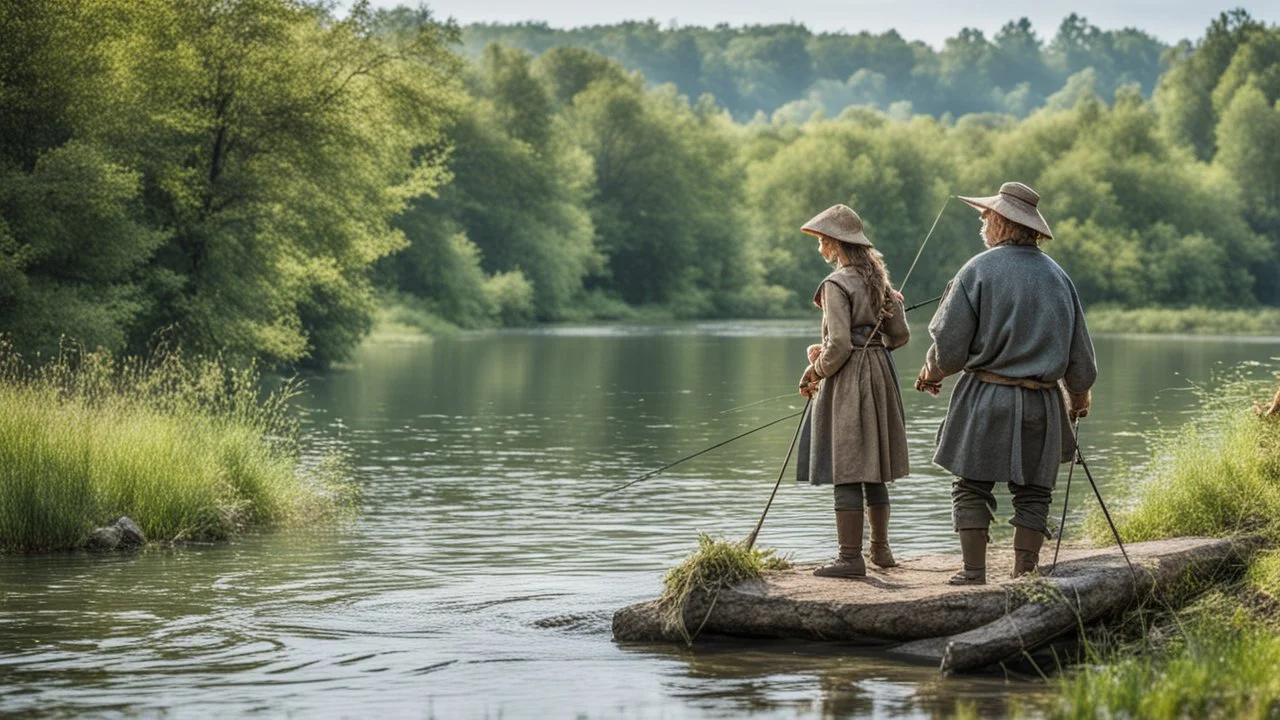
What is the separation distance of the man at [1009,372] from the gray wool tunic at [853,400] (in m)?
0.43

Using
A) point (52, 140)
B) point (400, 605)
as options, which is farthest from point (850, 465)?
point (52, 140)

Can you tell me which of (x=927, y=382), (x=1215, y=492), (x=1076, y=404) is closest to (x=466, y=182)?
(x=1215, y=492)

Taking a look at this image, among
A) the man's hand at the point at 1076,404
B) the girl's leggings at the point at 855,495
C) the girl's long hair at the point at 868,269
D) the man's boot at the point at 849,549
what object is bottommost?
the man's boot at the point at 849,549

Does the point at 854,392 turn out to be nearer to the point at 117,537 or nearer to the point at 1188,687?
the point at 1188,687

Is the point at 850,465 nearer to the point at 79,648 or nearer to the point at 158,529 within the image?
the point at 79,648

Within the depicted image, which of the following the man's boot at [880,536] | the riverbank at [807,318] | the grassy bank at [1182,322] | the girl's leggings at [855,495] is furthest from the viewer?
the grassy bank at [1182,322]

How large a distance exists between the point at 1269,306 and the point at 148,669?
277 ft

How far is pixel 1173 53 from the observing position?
119 m

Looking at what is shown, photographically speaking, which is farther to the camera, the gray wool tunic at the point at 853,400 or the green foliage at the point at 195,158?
the green foliage at the point at 195,158

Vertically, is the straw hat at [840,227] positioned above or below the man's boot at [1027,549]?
above

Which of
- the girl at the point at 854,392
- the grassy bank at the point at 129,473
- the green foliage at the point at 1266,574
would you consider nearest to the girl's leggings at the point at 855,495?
the girl at the point at 854,392

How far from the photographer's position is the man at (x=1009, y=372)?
8805 mm

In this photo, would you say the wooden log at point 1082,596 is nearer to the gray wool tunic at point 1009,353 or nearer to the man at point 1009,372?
the man at point 1009,372

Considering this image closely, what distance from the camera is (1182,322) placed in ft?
231
